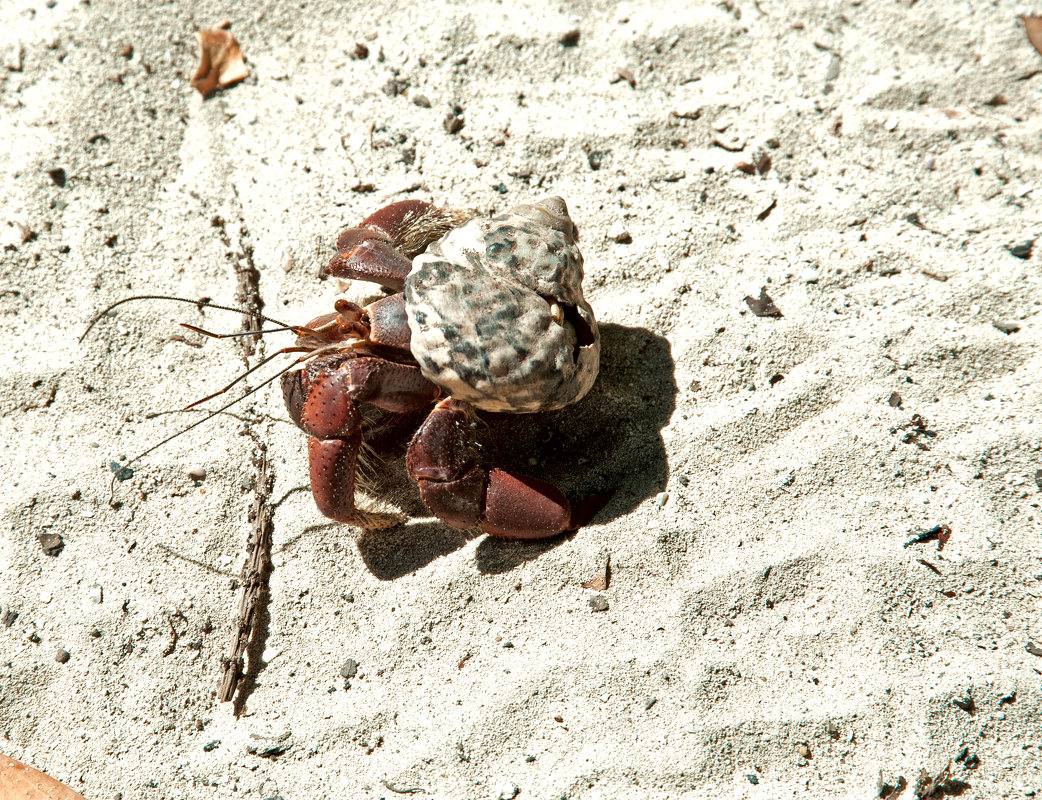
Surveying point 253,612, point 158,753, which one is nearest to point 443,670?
point 253,612

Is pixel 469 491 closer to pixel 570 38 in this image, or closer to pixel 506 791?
pixel 506 791

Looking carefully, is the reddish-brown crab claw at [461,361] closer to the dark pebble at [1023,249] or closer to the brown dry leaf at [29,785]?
the brown dry leaf at [29,785]

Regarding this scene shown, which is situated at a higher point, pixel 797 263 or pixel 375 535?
pixel 797 263

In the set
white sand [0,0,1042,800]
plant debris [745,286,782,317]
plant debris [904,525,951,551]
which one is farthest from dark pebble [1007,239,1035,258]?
plant debris [904,525,951,551]

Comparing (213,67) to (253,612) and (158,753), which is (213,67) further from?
(158,753)

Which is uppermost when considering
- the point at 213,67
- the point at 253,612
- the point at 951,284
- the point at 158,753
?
the point at 213,67

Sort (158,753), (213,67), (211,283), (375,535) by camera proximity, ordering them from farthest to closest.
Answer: (213,67) < (211,283) < (375,535) < (158,753)

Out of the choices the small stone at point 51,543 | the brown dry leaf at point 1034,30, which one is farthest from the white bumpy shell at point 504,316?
the brown dry leaf at point 1034,30
